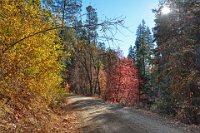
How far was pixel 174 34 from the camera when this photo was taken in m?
21.8

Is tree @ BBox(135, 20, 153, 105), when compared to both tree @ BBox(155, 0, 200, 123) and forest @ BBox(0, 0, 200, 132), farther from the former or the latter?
tree @ BBox(155, 0, 200, 123)

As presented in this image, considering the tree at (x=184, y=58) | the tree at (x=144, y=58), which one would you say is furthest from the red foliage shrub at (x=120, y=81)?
the tree at (x=184, y=58)

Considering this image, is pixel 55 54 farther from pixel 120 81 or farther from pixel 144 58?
pixel 144 58

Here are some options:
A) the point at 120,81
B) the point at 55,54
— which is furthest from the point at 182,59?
the point at 120,81

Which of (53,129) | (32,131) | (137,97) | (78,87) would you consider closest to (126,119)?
(53,129)

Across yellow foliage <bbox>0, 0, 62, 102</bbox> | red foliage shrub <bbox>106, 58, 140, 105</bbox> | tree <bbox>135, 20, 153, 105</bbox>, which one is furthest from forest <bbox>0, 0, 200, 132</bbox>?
tree <bbox>135, 20, 153, 105</bbox>

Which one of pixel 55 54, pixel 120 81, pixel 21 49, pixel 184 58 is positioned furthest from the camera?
pixel 120 81

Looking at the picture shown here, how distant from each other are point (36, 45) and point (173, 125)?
7.04m

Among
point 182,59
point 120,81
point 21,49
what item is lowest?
point 21,49

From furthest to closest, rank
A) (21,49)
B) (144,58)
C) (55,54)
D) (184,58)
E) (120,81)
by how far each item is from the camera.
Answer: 1. (144,58)
2. (120,81)
3. (184,58)
4. (55,54)
5. (21,49)

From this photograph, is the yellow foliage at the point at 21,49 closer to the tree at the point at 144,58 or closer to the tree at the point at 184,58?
the tree at the point at 184,58

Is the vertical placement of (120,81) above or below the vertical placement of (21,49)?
above

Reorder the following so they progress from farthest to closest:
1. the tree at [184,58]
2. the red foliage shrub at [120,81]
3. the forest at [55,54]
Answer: the red foliage shrub at [120,81] < the tree at [184,58] < the forest at [55,54]

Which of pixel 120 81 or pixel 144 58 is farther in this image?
pixel 144 58
